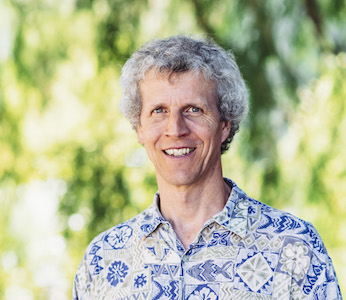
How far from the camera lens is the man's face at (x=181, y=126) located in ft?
6.34

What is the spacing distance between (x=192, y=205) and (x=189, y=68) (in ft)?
1.32

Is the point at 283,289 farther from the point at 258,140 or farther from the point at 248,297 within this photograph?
the point at 258,140

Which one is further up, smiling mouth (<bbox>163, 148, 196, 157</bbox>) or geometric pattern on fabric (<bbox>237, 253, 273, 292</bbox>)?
smiling mouth (<bbox>163, 148, 196, 157</bbox>)

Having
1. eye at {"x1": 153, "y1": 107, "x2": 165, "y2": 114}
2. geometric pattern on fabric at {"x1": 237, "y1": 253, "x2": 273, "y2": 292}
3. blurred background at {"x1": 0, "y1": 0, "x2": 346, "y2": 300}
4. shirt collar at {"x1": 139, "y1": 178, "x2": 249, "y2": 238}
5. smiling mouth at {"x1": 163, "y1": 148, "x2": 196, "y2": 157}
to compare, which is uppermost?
blurred background at {"x1": 0, "y1": 0, "x2": 346, "y2": 300}

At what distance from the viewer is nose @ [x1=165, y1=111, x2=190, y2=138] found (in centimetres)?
192

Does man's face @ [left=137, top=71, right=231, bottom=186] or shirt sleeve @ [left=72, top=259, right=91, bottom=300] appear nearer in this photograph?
man's face @ [left=137, top=71, right=231, bottom=186]

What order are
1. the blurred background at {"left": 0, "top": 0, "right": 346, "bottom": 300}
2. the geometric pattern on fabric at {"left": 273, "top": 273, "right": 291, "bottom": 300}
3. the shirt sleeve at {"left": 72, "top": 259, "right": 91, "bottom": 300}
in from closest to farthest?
1. the geometric pattern on fabric at {"left": 273, "top": 273, "right": 291, "bottom": 300}
2. the shirt sleeve at {"left": 72, "top": 259, "right": 91, "bottom": 300}
3. the blurred background at {"left": 0, "top": 0, "right": 346, "bottom": 300}

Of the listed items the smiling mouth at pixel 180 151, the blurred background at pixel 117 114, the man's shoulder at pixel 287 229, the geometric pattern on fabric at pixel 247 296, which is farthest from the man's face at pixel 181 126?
the blurred background at pixel 117 114

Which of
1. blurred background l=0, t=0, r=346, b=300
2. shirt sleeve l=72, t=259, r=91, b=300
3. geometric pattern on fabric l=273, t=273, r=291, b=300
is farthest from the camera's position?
blurred background l=0, t=0, r=346, b=300

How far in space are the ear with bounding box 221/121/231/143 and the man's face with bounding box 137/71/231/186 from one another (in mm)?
90

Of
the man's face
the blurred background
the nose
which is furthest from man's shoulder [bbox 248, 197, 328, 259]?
the blurred background

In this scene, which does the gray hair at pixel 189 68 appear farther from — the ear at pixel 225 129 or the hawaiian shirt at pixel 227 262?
the hawaiian shirt at pixel 227 262

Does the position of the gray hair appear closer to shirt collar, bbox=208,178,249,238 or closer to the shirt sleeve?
shirt collar, bbox=208,178,249,238

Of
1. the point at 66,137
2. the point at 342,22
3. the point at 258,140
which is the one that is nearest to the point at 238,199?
the point at 258,140
